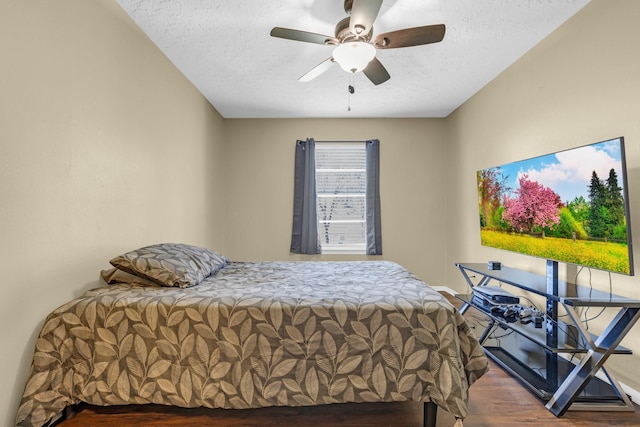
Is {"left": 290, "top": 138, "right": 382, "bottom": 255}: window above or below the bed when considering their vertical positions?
above

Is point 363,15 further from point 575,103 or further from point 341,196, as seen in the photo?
point 341,196

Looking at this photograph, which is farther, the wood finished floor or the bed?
the wood finished floor

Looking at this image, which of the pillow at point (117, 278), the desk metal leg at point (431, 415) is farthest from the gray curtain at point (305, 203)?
the desk metal leg at point (431, 415)

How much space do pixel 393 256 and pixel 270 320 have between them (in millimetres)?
3049

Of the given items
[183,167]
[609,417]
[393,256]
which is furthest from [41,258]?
[393,256]

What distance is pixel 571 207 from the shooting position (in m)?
1.88

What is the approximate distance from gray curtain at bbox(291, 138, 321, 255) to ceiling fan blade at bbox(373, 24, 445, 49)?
2.37 meters

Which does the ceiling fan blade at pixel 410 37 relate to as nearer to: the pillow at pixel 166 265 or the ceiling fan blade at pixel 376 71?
the ceiling fan blade at pixel 376 71

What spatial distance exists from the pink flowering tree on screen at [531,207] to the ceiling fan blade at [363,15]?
1.59 meters

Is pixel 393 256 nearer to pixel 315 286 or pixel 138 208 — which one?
pixel 315 286

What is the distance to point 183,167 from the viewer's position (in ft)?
9.97

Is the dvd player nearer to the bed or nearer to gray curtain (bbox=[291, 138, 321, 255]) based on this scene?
the bed

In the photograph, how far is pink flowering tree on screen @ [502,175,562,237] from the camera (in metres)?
2.02

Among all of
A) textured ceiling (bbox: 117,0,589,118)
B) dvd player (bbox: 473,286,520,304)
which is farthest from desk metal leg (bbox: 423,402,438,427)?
textured ceiling (bbox: 117,0,589,118)
